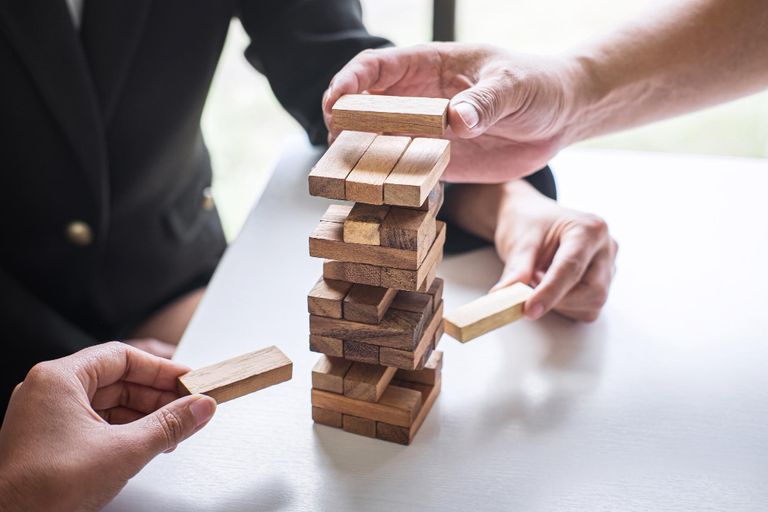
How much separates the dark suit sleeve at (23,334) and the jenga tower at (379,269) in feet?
2.24

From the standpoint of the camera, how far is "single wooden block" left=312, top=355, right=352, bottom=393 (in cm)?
107

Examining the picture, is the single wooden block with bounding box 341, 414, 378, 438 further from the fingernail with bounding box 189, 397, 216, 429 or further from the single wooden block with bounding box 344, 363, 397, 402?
the fingernail with bounding box 189, 397, 216, 429

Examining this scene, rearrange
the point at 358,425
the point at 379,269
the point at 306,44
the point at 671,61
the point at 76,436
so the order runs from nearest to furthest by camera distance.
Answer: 1. the point at 76,436
2. the point at 379,269
3. the point at 358,425
4. the point at 671,61
5. the point at 306,44

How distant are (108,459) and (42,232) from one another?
2.55ft

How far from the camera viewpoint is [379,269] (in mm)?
982

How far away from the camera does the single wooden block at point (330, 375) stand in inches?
42.1

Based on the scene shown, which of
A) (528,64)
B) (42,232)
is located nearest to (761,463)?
(528,64)

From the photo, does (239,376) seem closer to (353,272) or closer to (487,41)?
(353,272)

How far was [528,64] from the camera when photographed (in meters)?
1.25

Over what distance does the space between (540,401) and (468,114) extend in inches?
16.2

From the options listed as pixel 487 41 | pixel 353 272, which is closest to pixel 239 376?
pixel 353 272

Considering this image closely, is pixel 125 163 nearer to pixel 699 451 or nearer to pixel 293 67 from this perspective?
pixel 293 67

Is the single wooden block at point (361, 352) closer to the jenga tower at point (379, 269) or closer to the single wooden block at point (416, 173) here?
the jenga tower at point (379, 269)

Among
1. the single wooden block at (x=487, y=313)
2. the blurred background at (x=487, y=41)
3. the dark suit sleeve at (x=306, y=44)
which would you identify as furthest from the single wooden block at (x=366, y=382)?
the blurred background at (x=487, y=41)
